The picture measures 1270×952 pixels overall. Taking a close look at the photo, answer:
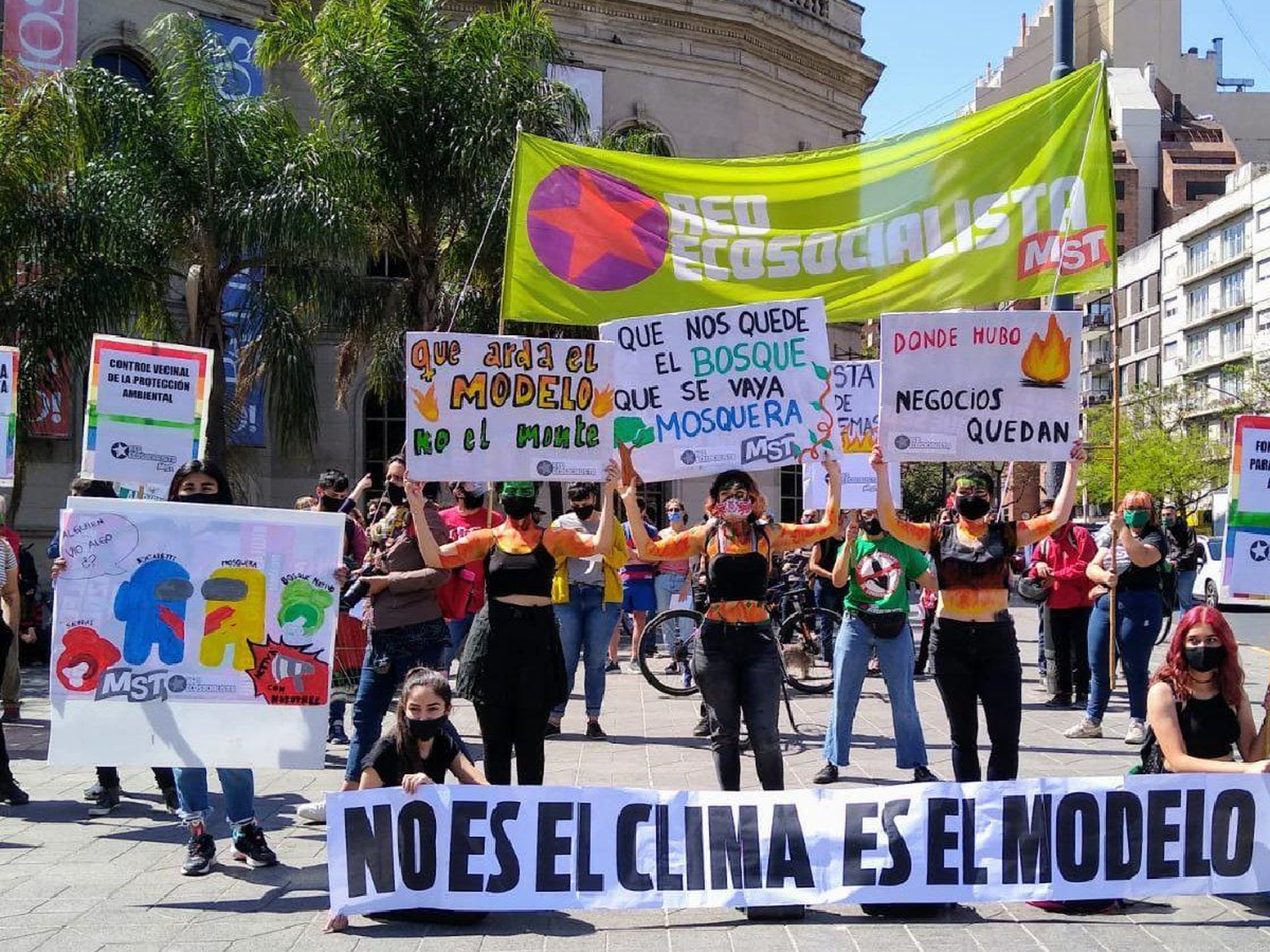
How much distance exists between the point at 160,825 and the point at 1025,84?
9599cm

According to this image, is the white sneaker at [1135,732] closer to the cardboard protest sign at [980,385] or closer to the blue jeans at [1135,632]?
the blue jeans at [1135,632]

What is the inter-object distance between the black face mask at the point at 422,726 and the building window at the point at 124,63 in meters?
20.5

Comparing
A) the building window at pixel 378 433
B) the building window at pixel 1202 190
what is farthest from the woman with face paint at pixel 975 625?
the building window at pixel 1202 190

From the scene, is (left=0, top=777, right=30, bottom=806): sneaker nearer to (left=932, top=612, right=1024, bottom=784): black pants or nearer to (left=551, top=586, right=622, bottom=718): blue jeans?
(left=551, top=586, right=622, bottom=718): blue jeans

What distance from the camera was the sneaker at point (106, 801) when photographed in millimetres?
7531

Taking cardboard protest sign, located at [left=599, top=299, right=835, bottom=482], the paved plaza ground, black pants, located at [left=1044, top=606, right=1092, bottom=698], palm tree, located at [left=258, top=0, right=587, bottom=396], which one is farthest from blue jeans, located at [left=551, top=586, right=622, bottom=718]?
palm tree, located at [left=258, top=0, right=587, bottom=396]

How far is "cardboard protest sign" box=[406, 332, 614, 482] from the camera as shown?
6.72 m

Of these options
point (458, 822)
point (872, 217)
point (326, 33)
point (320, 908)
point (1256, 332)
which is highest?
point (1256, 332)

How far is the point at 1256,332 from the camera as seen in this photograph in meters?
65.7

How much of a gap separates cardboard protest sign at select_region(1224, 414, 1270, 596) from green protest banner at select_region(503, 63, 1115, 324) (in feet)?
6.12

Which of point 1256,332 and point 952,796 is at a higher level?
point 1256,332

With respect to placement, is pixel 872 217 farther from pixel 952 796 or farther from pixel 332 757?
pixel 332 757

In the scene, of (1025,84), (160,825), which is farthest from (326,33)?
(1025,84)

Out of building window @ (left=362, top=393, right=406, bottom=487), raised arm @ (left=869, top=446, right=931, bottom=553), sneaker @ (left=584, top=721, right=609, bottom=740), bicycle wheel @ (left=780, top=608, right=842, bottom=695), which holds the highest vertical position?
building window @ (left=362, top=393, right=406, bottom=487)
